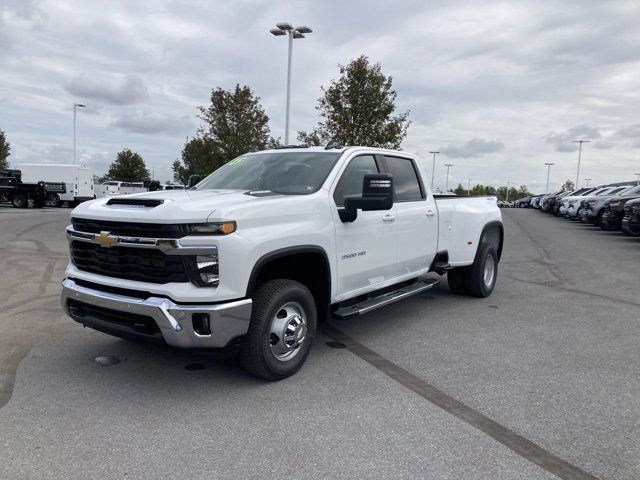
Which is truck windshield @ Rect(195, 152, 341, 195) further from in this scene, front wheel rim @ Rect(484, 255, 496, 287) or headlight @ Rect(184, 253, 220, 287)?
front wheel rim @ Rect(484, 255, 496, 287)

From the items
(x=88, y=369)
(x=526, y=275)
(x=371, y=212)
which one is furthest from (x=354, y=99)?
(x=88, y=369)

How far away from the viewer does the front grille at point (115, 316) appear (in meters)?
3.52

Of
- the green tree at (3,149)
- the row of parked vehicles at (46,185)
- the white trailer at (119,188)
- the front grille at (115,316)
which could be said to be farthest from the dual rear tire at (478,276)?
the green tree at (3,149)

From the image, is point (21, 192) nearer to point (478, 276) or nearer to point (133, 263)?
point (478, 276)

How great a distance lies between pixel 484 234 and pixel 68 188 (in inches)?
1182

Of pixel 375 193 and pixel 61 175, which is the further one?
pixel 61 175

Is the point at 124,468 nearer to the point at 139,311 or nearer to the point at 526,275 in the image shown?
the point at 139,311

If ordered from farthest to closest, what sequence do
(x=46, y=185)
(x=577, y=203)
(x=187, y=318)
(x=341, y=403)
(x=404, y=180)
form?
(x=46, y=185) < (x=577, y=203) < (x=404, y=180) < (x=341, y=403) < (x=187, y=318)

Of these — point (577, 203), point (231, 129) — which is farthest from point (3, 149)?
point (577, 203)

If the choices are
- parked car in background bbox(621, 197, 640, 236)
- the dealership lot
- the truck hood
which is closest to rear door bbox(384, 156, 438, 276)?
the dealership lot

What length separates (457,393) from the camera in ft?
12.6

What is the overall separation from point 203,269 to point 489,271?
17.4 feet

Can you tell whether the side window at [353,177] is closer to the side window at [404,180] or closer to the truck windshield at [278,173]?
the truck windshield at [278,173]

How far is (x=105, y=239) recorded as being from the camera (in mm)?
3734
